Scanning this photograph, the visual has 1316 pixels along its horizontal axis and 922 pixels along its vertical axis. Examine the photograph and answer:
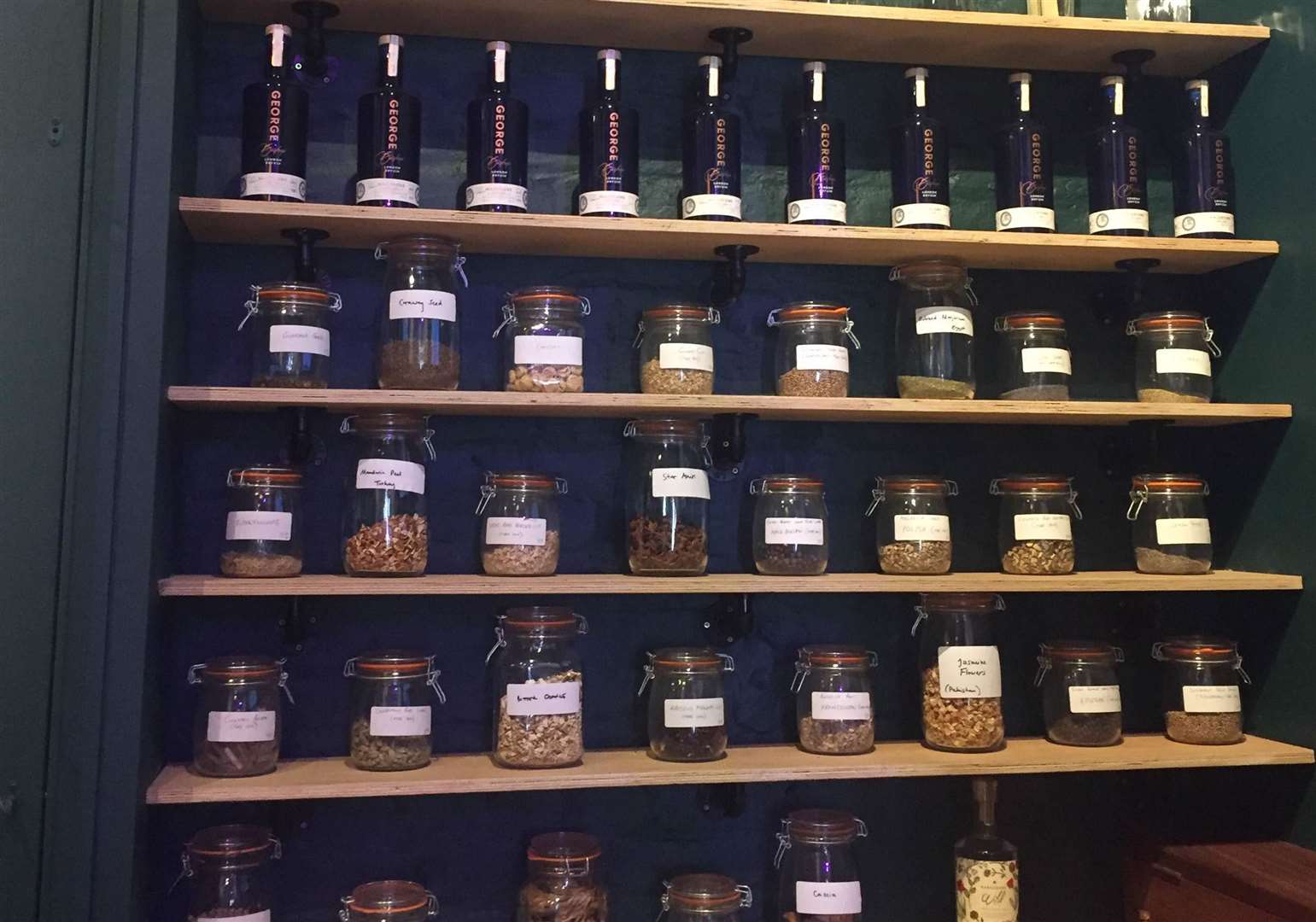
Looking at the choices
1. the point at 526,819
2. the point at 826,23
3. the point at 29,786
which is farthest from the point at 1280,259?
the point at 29,786

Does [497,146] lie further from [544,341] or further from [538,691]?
[538,691]

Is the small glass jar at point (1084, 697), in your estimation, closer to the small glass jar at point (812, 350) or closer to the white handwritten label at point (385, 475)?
the small glass jar at point (812, 350)

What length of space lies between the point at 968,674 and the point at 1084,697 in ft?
0.76

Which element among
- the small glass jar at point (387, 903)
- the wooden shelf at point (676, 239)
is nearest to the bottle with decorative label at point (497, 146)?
the wooden shelf at point (676, 239)

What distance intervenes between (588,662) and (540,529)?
12.3 inches

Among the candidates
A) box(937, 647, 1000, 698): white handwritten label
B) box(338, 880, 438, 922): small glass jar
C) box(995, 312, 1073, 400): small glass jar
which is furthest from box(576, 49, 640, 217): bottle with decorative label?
box(338, 880, 438, 922): small glass jar

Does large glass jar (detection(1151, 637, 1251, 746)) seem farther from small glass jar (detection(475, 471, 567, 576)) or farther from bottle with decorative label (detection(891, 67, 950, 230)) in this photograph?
small glass jar (detection(475, 471, 567, 576))

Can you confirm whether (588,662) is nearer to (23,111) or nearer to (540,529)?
(540,529)

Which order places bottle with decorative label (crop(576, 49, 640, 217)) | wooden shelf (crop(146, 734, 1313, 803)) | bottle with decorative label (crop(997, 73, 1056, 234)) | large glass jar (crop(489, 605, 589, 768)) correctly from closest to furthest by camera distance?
1. wooden shelf (crop(146, 734, 1313, 803))
2. large glass jar (crop(489, 605, 589, 768))
3. bottle with decorative label (crop(576, 49, 640, 217))
4. bottle with decorative label (crop(997, 73, 1056, 234))

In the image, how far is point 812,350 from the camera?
196cm

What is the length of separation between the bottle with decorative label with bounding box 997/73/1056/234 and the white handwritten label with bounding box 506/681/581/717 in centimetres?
117

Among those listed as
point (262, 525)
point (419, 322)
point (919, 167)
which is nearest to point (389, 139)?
point (419, 322)

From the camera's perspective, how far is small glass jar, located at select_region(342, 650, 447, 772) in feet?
5.86

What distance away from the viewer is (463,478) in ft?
6.59
